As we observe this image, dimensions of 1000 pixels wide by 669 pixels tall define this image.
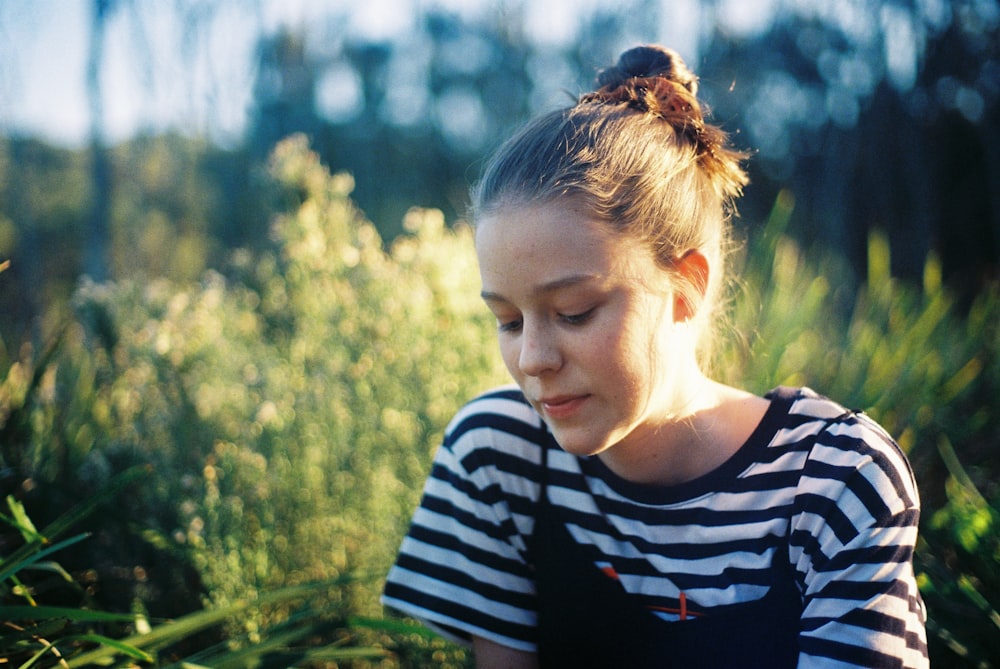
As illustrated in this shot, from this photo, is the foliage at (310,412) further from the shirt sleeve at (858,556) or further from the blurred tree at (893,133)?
the blurred tree at (893,133)

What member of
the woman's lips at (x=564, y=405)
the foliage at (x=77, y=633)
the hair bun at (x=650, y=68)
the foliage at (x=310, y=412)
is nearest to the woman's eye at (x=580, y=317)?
the woman's lips at (x=564, y=405)

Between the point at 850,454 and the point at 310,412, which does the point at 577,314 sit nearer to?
the point at 850,454

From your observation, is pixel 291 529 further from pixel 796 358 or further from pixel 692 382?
pixel 796 358

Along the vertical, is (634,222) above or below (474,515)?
above

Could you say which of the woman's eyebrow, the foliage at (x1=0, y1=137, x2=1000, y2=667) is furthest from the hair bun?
the foliage at (x1=0, y1=137, x2=1000, y2=667)

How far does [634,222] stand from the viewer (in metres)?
1.25

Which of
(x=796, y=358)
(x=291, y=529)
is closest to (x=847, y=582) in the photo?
(x=291, y=529)

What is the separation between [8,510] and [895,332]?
271 cm

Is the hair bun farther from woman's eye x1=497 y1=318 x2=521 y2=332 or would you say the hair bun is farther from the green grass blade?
the green grass blade

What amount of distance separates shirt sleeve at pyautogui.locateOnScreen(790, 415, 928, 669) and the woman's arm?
0.51 meters

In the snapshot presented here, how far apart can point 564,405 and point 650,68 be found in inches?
Answer: 27.1

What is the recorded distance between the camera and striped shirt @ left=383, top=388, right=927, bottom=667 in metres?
1.11

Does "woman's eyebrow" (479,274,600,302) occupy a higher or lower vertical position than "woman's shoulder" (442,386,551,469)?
higher

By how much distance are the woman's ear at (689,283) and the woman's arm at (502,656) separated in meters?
0.67
